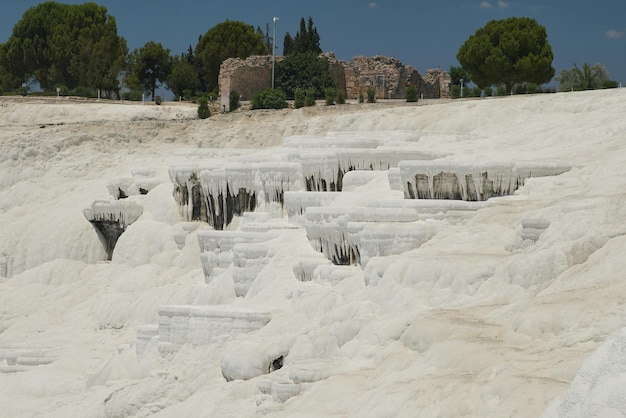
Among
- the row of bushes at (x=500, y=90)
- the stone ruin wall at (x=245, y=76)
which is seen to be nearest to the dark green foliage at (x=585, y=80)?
the row of bushes at (x=500, y=90)

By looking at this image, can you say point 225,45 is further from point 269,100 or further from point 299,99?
point 299,99

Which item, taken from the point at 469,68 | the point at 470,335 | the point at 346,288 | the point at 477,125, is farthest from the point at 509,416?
the point at 469,68

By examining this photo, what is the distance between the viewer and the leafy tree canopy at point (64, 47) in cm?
5366

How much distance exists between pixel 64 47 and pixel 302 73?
13345 millimetres

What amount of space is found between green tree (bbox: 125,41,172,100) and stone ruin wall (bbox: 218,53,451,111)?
1284cm

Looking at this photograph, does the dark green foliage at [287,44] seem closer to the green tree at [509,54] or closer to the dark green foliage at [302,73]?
the dark green foliage at [302,73]

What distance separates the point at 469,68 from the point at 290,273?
980 inches

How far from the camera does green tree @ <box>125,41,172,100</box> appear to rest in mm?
59250

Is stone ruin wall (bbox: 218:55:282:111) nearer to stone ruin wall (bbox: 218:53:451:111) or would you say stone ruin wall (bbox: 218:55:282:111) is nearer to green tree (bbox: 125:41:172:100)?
stone ruin wall (bbox: 218:53:451:111)

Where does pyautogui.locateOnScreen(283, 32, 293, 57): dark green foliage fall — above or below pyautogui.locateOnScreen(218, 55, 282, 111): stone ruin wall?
above

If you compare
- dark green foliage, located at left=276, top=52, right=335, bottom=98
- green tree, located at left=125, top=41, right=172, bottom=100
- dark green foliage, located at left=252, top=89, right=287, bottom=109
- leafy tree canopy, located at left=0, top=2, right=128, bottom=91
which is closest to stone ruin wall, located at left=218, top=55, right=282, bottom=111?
dark green foliage, located at left=276, top=52, right=335, bottom=98

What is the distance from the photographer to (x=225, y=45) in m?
56.6

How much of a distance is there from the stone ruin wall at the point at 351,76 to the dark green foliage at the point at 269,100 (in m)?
2.79

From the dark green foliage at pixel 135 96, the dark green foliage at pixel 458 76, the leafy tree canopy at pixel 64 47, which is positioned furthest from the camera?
the dark green foliage at pixel 458 76
